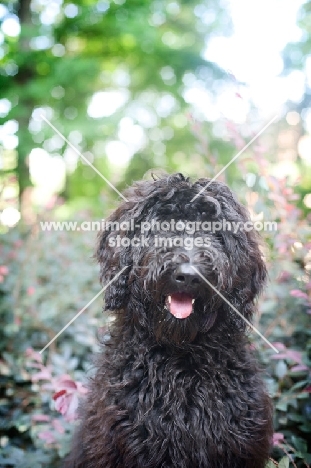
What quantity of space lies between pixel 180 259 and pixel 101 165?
10766 mm

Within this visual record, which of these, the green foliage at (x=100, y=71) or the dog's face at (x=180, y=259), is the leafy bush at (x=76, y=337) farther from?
the green foliage at (x=100, y=71)

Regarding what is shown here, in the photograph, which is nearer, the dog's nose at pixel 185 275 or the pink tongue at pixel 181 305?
the dog's nose at pixel 185 275

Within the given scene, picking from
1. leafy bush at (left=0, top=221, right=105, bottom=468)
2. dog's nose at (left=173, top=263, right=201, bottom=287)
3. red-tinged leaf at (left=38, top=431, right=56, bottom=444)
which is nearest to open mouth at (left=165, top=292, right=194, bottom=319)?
dog's nose at (left=173, top=263, right=201, bottom=287)

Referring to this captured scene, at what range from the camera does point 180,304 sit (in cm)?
228

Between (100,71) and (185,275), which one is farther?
(100,71)

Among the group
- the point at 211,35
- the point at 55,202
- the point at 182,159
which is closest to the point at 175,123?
the point at 182,159

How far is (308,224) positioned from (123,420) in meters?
2.30

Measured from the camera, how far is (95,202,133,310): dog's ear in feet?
8.10

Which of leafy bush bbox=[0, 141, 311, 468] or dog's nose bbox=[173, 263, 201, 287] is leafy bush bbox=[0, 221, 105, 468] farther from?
dog's nose bbox=[173, 263, 201, 287]

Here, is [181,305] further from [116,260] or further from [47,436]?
[47,436]

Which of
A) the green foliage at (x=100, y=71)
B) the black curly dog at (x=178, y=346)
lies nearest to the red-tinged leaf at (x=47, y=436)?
the black curly dog at (x=178, y=346)

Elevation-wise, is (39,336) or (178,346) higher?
(178,346)

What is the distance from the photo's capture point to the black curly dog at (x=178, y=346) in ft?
7.40

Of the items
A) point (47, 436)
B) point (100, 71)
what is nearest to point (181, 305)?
point (47, 436)
